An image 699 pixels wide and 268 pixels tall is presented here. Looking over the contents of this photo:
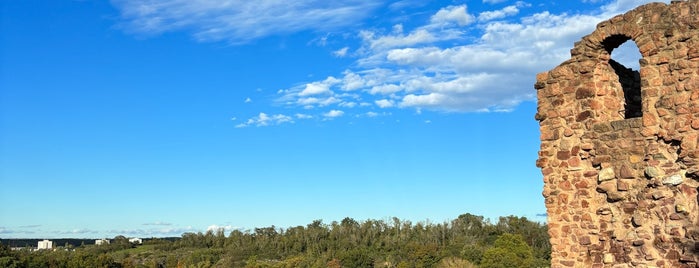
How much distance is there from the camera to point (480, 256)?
59.7 metres

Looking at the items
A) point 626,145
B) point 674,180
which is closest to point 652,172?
point 674,180

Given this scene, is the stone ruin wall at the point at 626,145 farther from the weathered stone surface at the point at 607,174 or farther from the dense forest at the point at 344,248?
the dense forest at the point at 344,248

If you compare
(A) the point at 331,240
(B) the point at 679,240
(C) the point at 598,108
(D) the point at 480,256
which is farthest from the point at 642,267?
(A) the point at 331,240

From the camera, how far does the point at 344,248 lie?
246 ft

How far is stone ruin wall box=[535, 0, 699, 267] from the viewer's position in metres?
6.24

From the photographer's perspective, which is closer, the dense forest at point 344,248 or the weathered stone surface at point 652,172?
the weathered stone surface at point 652,172

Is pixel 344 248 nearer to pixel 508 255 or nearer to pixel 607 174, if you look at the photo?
pixel 508 255

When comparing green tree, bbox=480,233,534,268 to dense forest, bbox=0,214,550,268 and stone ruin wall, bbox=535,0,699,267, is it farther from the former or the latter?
stone ruin wall, bbox=535,0,699,267

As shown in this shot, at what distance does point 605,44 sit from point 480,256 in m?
54.8

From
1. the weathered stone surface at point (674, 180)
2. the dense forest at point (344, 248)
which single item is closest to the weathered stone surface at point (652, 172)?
the weathered stone surface at point (674, 180)

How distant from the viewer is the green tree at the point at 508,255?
53006 millimetres

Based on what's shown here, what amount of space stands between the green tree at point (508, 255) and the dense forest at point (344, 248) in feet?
0.28

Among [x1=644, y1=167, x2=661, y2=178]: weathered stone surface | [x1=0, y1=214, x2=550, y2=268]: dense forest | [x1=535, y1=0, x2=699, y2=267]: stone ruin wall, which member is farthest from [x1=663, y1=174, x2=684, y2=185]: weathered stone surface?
[x1=0, y1=214, x2=550, y2=268]: dense forest

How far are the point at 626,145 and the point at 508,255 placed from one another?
49.2 meters
